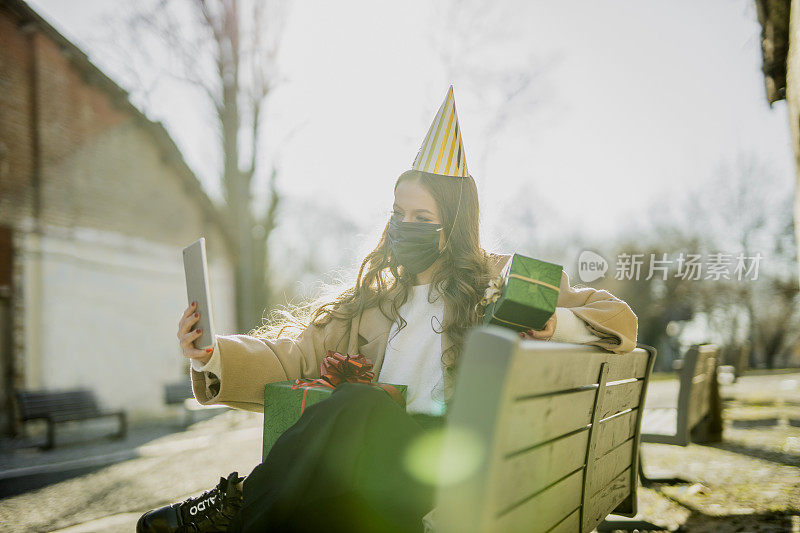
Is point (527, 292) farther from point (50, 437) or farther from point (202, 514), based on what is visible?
point (50, 437)

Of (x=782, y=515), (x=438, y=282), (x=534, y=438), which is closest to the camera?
(x=534, y=438)

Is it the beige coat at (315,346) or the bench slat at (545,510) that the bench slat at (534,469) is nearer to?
the bench slat at (545,510)

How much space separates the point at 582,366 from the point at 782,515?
8.25 feet

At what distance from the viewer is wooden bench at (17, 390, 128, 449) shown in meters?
8.48

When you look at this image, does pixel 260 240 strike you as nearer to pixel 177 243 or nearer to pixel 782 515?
pixel 177 243

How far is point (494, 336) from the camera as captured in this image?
128 centimetres

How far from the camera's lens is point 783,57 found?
4.66 meters

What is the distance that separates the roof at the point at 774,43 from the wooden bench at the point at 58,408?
9430 millimetres

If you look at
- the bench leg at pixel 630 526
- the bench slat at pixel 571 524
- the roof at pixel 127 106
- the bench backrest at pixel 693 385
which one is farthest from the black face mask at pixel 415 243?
the roof at pixel 127 106

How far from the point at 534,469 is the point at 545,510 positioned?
23 centimetres

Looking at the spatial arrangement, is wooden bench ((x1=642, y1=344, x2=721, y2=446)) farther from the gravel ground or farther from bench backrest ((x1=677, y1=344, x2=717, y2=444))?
the gravel ground

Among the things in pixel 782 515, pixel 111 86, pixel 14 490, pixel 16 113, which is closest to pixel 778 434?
pixel 782 515

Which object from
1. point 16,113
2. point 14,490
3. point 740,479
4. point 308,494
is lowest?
point 14,490

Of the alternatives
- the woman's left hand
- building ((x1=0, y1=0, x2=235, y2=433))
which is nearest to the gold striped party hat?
the woman's left hand
